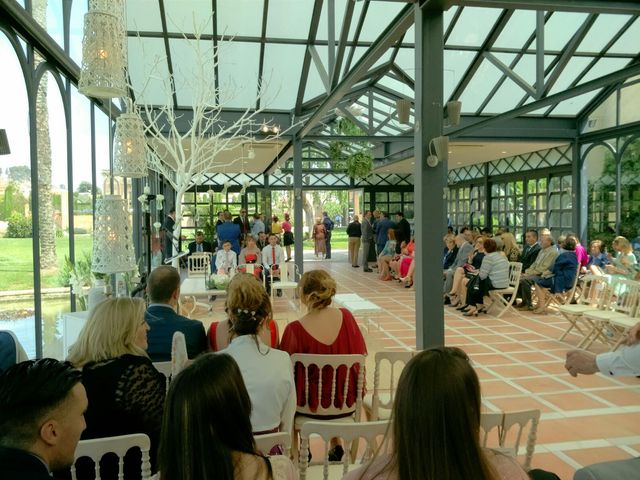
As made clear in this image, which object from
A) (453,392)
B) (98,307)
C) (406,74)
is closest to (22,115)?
(98,307)

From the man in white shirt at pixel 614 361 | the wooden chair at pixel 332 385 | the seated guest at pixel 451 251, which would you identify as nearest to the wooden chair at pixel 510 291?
the seated guest at pixel 451 251

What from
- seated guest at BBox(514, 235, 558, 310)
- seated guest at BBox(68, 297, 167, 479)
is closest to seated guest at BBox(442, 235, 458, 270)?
seated guest at BBox(514, 235, 558, 310)

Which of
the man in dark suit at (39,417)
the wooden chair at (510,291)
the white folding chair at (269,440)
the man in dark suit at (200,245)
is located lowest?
the wooden chair at (510,291)

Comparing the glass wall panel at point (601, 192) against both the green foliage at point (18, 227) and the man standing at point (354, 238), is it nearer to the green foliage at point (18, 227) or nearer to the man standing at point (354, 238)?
Result: the man standing at point (354, 238)

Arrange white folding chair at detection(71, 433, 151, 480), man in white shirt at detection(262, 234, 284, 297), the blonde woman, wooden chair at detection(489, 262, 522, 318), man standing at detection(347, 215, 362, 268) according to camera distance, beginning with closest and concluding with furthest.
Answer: white folding chair at detection(71, 433, 151, 480) → wooden chair at detection(489, 262, 522, 318) → the blonde woman → man in white shirt at detection(262, 234, 284, 297) → man standing at detection(347, 215, 362, 268)

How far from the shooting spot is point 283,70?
931 centimetres

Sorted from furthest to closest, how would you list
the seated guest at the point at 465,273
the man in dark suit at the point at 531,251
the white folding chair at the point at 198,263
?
the white folding chair at the point at 198,263
the man in dark suit at the point at 531,251
the seated guest at the point at 465,273

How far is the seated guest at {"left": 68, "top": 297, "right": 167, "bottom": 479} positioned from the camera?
1.80m

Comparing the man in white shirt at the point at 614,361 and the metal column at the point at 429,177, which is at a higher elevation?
the metal column at the point at 429,177

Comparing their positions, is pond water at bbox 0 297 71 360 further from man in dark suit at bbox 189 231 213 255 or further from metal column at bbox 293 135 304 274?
man in dark suit at bbox 189 231 213 255

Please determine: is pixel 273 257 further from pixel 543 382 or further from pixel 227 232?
pixel 543 382

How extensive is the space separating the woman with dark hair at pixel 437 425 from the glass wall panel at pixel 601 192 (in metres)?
10.4

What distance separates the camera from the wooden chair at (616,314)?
17.4ft

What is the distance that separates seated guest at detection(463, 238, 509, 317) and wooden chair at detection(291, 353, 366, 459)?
538 centimetres
